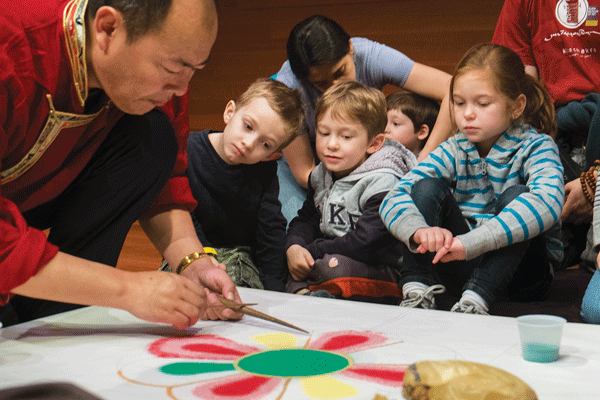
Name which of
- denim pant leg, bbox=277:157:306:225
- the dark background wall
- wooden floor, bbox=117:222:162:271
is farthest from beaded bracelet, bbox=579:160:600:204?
wooden floor, bbox=117:222:162:271

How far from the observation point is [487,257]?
4.73 ft

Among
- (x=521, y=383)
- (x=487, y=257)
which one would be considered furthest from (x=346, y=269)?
(x=521, y=383)

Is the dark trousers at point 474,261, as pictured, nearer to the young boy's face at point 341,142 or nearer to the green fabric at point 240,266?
the young boy's face at point 341,142

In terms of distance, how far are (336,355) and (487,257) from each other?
0.66m

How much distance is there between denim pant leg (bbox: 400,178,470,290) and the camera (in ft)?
4.90

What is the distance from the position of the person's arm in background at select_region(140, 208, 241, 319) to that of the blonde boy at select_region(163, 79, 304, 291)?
16.8 inches

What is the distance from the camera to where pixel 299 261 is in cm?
167

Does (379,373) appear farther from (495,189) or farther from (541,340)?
→ (495,189)

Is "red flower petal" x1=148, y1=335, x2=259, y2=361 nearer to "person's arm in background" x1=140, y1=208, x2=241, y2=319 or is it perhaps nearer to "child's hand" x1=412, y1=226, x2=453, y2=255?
"person's arm in background" x1=140, y1=208, x2=241, y2=319

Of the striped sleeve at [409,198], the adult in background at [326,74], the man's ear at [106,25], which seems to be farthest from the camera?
the adult in background at [326,74]

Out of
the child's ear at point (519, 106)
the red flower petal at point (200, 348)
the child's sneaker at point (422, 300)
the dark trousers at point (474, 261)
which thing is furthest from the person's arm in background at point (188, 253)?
the child's ear at point (519, 106)

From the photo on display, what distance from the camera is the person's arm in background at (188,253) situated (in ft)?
3.72

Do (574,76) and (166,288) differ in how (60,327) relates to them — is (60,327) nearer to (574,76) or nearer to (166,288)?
(166,288)

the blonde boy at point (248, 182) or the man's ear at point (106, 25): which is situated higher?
the man's ear at point (106, 25)
